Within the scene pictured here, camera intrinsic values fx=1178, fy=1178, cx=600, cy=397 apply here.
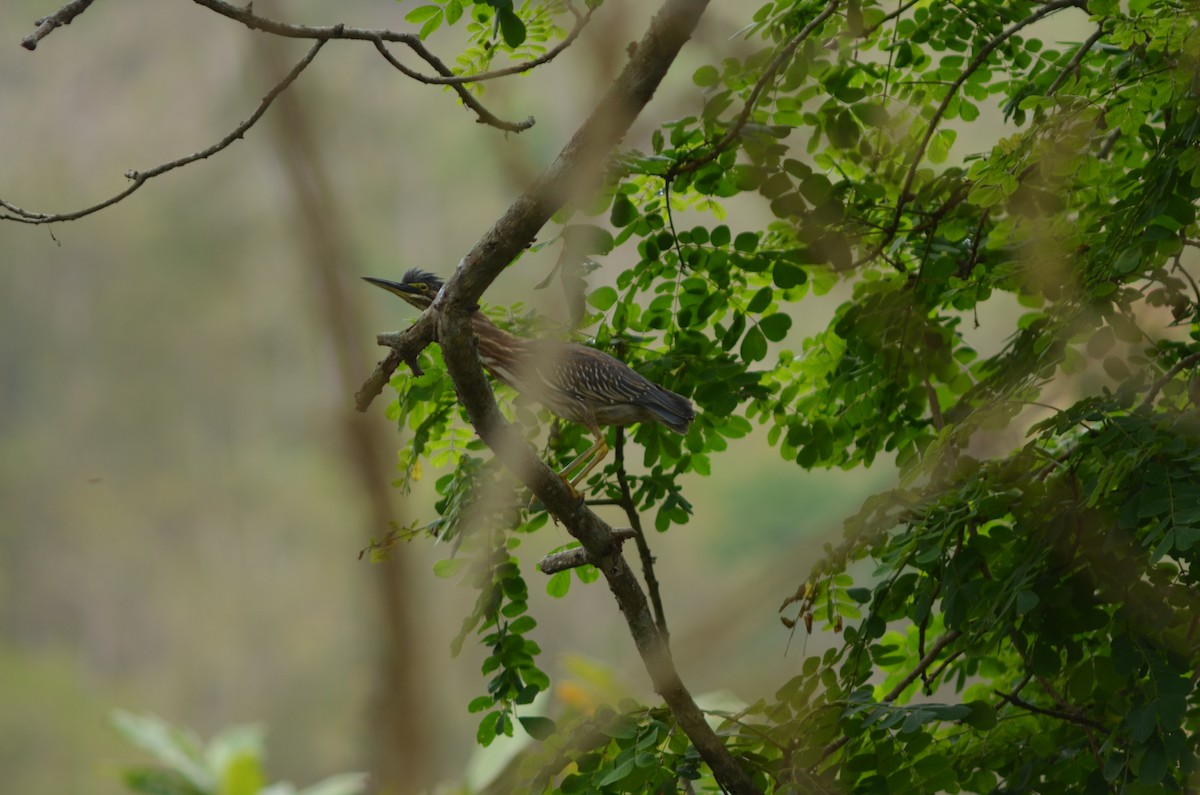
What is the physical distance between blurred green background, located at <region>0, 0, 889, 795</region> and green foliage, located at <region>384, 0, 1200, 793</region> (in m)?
0.24

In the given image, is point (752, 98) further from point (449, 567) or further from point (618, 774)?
point (618, 774)

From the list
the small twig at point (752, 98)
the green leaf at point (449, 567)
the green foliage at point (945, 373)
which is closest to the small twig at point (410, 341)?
the green foliage at point (945, 373)

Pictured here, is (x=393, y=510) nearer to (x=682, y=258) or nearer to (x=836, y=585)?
(x=836, y=585)

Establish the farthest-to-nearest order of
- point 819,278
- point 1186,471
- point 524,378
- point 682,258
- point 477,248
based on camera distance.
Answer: point 819,278 → point 682,258 → point 524,378 → point 1186,471 → point 477,248

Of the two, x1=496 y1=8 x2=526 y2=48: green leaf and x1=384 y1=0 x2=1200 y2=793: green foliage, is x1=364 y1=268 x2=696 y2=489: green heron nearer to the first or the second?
x1=384 y1=0 x2=1200 y2=793: green foliage

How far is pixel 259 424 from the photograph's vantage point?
5582 mm

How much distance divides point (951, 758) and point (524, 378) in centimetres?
132

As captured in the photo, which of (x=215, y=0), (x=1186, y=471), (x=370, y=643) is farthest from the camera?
(x=1186, y=471)

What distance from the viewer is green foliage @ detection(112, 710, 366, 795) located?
7738 millimetres

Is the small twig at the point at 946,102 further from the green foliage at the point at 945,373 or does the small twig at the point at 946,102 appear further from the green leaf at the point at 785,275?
the green leaf at the point at 785,275

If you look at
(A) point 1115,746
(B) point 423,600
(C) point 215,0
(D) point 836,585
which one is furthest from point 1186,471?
(B) point 423,600

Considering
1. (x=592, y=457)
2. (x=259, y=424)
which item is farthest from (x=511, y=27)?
(x=259, y=424)

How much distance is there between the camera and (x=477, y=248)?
200cm

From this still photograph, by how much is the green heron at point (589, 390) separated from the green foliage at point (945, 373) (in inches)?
3.2
